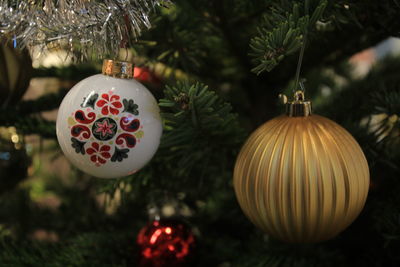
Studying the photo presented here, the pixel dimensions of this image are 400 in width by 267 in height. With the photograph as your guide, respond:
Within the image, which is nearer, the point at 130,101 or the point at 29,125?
the point at 130,101

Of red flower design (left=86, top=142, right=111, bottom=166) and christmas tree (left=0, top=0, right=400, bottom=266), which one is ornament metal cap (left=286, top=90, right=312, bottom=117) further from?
red flower design (left=86, top=142, right=111, bottom=166)

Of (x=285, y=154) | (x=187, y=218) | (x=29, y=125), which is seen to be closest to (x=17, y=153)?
(x=29, y=125)

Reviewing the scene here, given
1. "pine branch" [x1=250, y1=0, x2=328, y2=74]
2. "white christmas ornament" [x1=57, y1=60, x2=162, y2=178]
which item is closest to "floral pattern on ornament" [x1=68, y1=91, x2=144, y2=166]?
"white christmas ornament" [x1=57, y1=60, x2=162, y2=178]

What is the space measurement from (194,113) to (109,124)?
7 cm

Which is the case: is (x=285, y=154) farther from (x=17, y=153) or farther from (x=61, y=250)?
(x=17, y=153)

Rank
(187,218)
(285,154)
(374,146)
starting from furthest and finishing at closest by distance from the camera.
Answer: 1. (187,218)
2. (374,146)
3. (285,154)

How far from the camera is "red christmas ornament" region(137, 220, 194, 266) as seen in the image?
1.52 feet

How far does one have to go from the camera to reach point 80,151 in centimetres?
34

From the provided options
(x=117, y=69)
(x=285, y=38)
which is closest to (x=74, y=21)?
(x=117, y=69)

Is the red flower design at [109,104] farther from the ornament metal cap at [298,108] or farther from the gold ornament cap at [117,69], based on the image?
the ornament metal cap at [298,108]

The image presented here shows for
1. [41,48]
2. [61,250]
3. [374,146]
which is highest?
[41,48]

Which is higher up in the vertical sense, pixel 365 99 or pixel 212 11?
pixel 212 11

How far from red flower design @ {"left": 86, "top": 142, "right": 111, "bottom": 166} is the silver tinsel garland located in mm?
79

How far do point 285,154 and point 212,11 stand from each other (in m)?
0.20
